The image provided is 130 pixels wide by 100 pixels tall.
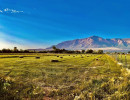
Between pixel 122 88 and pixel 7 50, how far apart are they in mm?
105157

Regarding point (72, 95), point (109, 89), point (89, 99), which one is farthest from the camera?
point (109, 89)

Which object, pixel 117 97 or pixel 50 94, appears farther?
pixel 50 94

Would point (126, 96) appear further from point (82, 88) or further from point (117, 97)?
point (82, 88)

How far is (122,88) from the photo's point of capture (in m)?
6.50

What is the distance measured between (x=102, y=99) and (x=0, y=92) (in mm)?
5617

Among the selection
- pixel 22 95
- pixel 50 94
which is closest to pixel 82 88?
pixel 50 94

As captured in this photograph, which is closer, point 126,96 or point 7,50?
point 126,96

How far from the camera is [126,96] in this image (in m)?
5.40

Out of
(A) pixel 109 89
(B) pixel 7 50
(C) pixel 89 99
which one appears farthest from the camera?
(B) pixel 7 50

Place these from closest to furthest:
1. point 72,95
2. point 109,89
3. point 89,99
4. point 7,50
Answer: point 89,99 → point 72,95 → point 109,89 → point 7,50

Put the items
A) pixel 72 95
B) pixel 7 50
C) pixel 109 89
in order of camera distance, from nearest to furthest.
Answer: pixel 72 95, pixel 109 89, pixel 7 50

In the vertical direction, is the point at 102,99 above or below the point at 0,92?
below

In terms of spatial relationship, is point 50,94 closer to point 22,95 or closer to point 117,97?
point 22,95

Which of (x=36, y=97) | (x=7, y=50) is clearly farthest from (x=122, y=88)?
(x=7, y=50)
